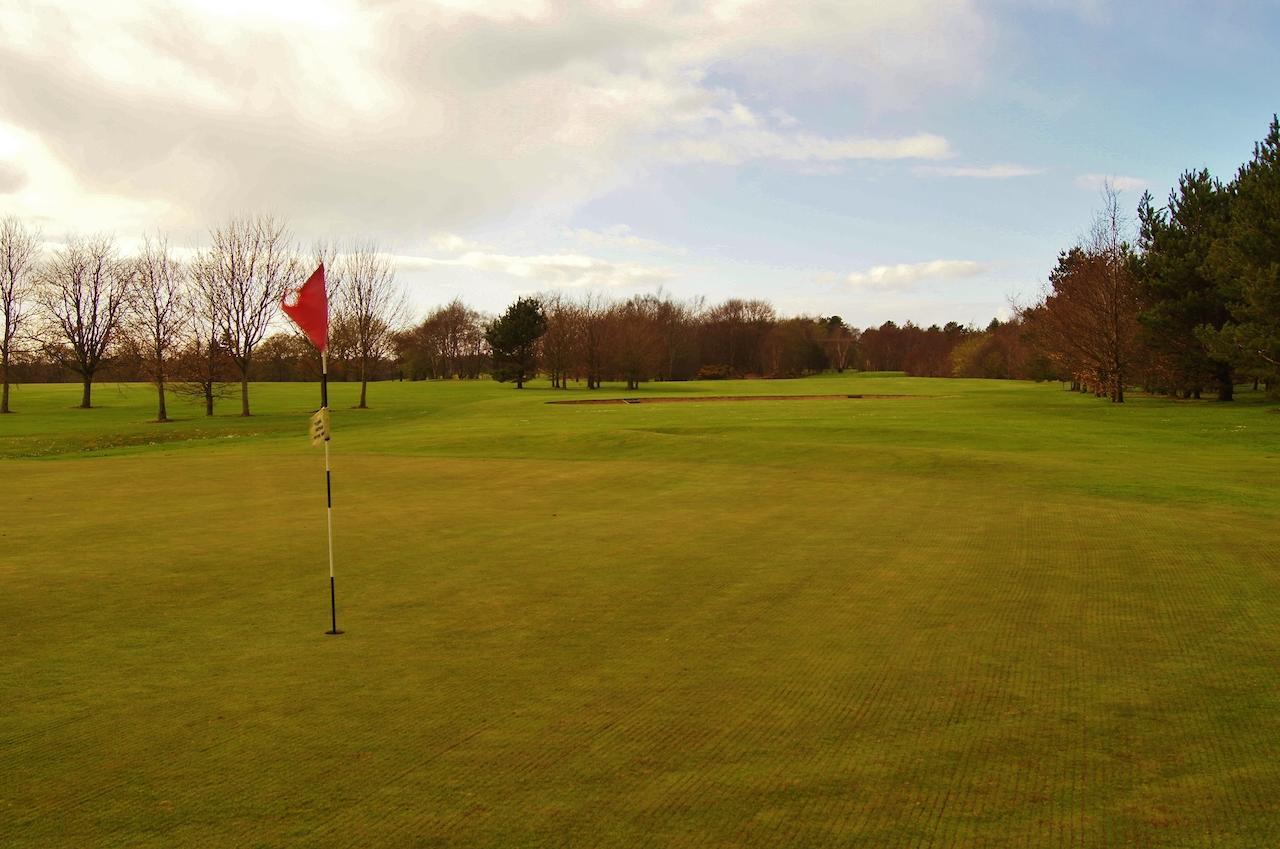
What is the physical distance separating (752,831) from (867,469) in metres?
19.4

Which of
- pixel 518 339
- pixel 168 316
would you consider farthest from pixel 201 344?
pixel 518 339

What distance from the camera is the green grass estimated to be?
496 cm

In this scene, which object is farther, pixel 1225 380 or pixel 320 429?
pixel 1225 380

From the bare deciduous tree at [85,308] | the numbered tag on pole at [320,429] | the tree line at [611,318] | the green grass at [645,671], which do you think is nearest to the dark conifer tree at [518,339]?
the tree line at [611,318]

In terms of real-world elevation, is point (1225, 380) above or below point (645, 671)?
above

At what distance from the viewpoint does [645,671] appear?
291 inches

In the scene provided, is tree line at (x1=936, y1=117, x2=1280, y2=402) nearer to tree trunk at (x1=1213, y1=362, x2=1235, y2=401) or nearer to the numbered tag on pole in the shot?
tree trunk at (x1=1213, y1=362, x2=1235, y2=401)

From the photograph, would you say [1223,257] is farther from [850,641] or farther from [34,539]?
[34,539]

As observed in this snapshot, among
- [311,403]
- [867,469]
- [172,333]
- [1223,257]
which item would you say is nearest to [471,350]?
[311,403]

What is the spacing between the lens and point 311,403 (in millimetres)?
76625

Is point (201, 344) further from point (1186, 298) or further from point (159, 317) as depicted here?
point (1186, 298)

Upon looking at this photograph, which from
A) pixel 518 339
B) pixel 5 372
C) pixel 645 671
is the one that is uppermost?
pixel 518 339

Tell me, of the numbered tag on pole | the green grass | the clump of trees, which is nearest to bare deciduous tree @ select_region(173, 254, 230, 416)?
the clump of trees

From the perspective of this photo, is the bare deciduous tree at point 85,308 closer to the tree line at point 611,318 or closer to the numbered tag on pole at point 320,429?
the tree line at point 611,318
